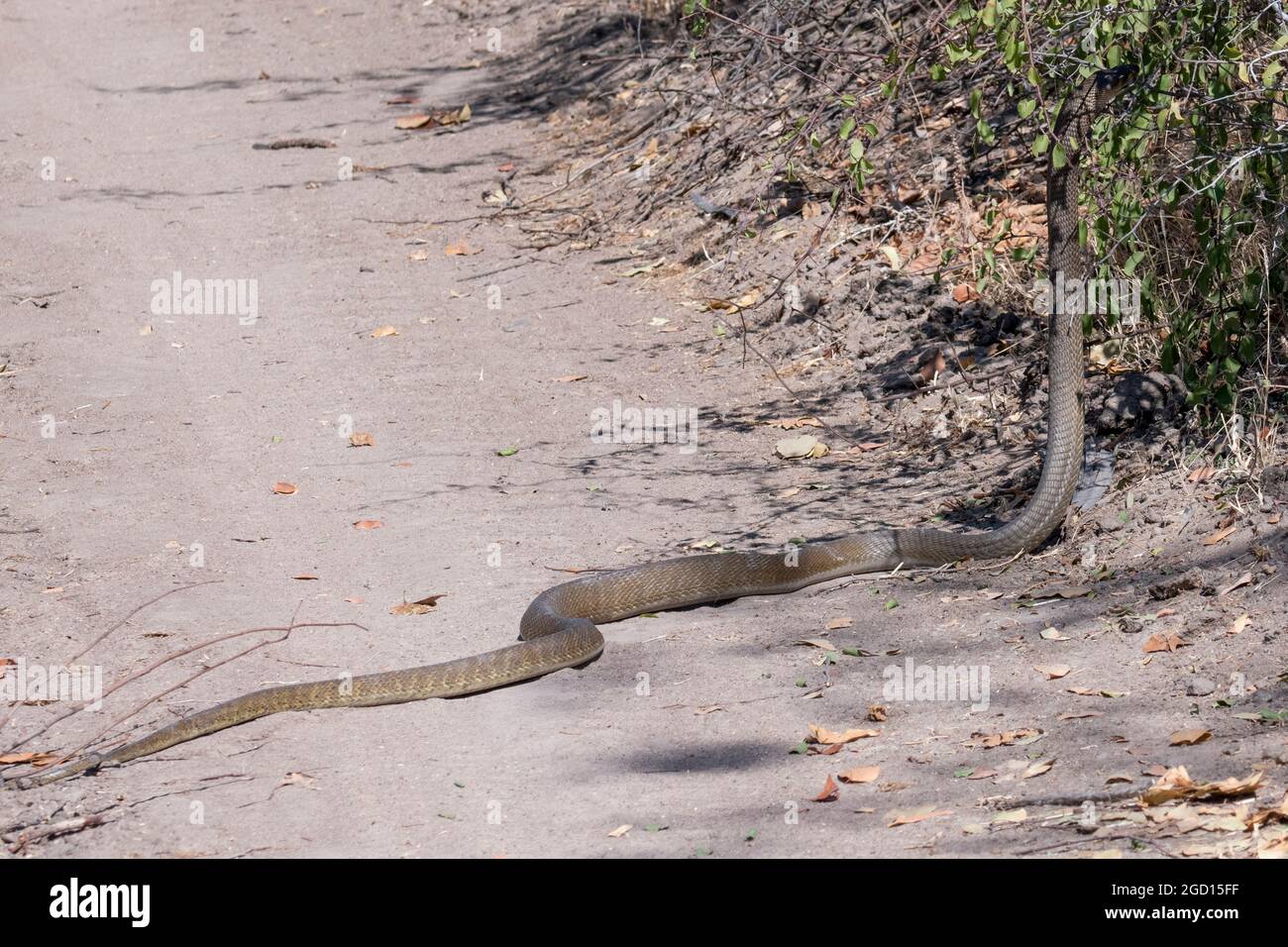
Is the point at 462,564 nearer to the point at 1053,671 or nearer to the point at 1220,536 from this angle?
the point at 1053,671

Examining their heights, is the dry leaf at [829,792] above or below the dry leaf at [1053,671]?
below

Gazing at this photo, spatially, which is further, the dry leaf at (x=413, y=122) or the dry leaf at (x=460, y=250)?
the dry leaf at (x=413, y=122)

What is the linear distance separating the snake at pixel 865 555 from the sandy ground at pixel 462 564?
123mm

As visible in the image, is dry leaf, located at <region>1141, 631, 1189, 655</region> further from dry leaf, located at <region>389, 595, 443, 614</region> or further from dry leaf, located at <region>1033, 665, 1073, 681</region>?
dry leaf, located at <region>389, 595, 443, 614</region>

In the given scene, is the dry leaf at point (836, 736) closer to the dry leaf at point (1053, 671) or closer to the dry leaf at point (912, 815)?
the dry leaf at point (912, 815)

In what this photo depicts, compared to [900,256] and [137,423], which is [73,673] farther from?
[900,256]

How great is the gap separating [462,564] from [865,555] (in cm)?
202

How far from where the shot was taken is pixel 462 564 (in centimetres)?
714

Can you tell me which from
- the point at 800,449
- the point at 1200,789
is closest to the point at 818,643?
the point at 1200,789

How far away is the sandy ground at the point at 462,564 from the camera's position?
4.71 m

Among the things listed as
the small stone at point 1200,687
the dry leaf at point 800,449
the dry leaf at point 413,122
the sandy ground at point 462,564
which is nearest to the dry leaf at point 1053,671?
the sandy ground at point 462,564

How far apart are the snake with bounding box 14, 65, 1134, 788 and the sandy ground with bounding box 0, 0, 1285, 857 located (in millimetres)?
123

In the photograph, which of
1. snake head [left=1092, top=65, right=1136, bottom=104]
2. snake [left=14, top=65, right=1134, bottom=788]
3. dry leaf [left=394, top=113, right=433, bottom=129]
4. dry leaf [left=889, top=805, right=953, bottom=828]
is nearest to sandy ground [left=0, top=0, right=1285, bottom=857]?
dry leaf [left=889, top=805, right=953, bottom=828]

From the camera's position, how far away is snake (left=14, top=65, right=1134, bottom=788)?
20.0ft
